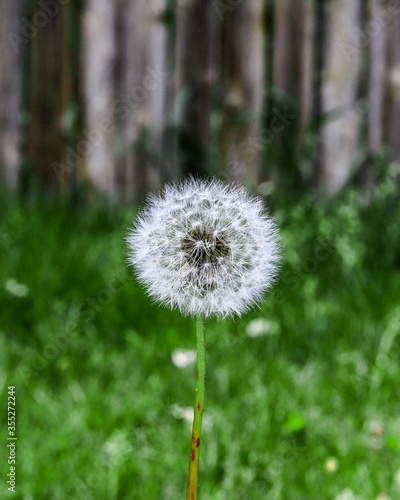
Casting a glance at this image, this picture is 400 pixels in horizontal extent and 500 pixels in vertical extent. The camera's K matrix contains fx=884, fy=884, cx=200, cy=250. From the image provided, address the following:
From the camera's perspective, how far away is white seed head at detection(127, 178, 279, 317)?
4.33ft

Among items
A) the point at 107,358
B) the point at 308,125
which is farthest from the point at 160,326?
the point at 308,125

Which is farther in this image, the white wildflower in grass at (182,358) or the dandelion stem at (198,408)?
the white wildflower in grass at (182,358)

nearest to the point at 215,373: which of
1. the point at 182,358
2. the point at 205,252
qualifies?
the point at 182,358

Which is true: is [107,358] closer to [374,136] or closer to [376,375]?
[376,375]

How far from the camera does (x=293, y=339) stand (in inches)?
137

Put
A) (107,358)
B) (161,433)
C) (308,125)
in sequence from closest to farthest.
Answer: (161,433) < (107,358) < (308,125)

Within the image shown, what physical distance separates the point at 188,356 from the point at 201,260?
1.93 metres

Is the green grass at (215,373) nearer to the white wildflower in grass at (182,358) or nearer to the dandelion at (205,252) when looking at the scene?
the white wildflower in grass at (182,358)

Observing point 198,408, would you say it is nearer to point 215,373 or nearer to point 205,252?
point 205,252

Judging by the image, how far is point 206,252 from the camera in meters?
1.31

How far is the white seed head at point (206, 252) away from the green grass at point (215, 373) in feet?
3.67

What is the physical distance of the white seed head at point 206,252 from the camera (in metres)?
1.32

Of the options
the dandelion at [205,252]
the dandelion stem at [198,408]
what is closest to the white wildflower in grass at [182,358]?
the dandelion at [205,252]

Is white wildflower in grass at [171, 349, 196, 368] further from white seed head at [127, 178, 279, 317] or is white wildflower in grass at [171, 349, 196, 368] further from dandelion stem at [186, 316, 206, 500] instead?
dandelion stem at [186, 316, 206, 500]
